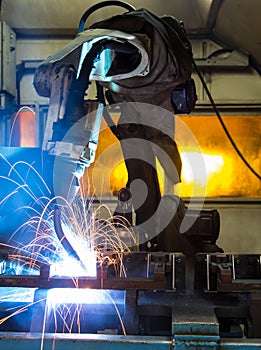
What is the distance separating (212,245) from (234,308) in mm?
698

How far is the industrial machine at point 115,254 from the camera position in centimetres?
131

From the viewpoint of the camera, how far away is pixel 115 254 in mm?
1566

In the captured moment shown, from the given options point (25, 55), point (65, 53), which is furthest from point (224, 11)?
point (65, 53)

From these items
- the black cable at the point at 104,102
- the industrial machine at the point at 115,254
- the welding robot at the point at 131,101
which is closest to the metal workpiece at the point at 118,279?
the industrial machine at the point at 115,254

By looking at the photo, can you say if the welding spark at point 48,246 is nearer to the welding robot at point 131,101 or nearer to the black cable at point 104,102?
the welding robot at point 131,101

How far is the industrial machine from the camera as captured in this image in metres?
1.31

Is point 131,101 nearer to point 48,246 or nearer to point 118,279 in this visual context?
point 48,246

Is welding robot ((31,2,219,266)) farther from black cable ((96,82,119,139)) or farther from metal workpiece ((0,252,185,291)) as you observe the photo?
metal workpiece ((0,252,185,291))

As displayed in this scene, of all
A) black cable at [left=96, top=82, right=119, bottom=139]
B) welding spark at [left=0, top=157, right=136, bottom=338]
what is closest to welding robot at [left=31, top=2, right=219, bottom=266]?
black cable at [left=96, top=82, right=119, bottom=139]

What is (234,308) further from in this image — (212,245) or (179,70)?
(179,70)

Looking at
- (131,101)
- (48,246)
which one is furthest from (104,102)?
(48,246)

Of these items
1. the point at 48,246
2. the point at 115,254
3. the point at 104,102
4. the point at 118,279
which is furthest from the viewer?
the point at 104,102

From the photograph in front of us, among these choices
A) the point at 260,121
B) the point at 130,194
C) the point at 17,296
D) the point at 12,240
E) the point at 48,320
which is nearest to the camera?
the point at 48,320

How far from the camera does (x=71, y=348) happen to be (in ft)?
3.77
